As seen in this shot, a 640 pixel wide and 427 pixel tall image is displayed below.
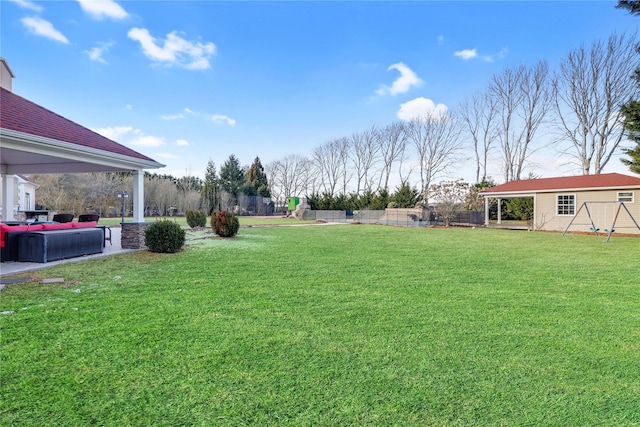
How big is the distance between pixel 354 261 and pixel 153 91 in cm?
1315

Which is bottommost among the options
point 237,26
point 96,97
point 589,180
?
→ point 589,180

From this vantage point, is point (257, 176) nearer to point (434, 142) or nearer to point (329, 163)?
point (329, 163)

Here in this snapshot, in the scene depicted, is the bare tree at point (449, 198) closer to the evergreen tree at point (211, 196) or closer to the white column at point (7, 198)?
the white column at point (7, 198)

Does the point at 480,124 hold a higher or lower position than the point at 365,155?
higher

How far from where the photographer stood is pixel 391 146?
142 ft

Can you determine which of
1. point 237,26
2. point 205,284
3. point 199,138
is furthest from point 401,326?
point 199,138

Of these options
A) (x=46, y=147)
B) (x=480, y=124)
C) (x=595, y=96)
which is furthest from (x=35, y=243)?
(x=480, y=124)

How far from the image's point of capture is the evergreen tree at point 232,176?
46.4 meters

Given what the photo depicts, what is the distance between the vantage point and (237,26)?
1276 centimetres

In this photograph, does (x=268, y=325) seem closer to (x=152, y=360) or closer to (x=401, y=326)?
(x=152, y=360)

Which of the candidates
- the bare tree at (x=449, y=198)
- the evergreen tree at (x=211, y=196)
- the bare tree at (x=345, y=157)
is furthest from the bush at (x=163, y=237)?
the bare tree at (x=345, y=157)

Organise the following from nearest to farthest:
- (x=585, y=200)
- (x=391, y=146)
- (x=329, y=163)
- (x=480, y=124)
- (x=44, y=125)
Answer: (x=44, y=125), (x=585, y=200), (x=480, y=124), (x=391, y=146), (x=329, y=163)

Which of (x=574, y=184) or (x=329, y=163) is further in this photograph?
(x=329, y=163)

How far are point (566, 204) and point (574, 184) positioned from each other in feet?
3.85
